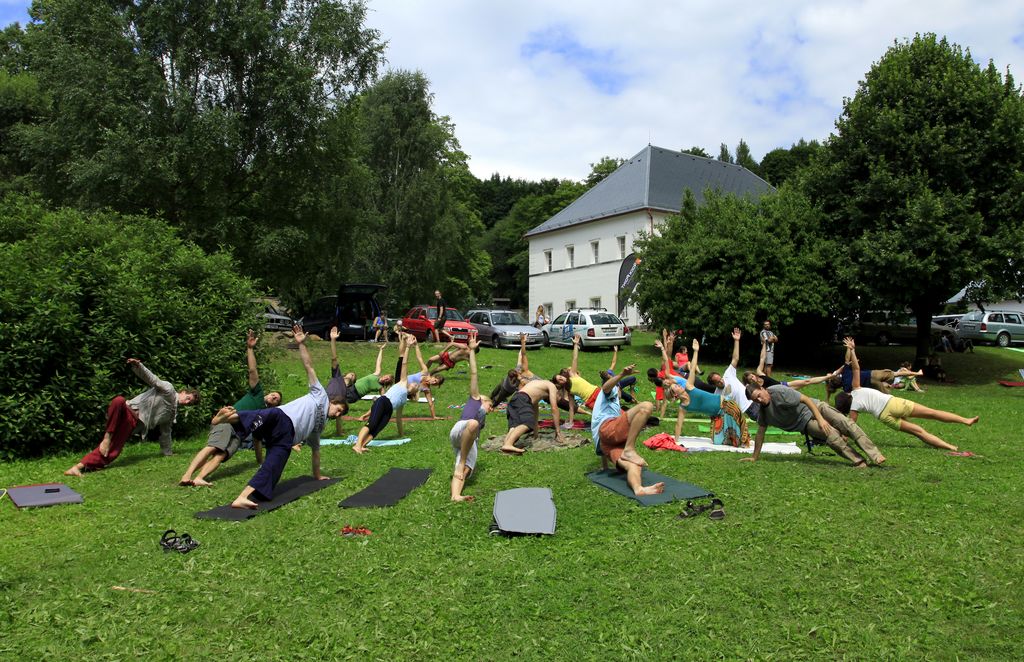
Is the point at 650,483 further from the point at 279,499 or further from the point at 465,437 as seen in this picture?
the point at 279,499

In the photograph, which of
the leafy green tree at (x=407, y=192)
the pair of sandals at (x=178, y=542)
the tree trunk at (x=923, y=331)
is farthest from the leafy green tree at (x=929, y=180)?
the leafy green tree at (x=407, y=192)

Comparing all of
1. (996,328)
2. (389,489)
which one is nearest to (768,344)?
(389,489)

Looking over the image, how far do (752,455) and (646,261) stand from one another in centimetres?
1906

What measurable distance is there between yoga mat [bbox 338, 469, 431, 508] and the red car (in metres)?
17.5

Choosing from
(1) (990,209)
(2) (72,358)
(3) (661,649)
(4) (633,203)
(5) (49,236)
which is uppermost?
(4) (633,203)

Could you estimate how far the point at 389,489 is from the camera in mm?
8453

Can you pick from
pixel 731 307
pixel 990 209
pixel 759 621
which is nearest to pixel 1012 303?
pixel 990 209

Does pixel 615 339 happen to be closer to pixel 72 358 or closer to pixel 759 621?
pixel 72 358

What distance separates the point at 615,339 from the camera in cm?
2766

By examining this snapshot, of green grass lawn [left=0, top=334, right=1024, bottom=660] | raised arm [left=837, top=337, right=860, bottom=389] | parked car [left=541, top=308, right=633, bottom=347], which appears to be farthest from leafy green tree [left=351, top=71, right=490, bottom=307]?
green grass lawn [left=0, top=334, right=1024, bottom=660]

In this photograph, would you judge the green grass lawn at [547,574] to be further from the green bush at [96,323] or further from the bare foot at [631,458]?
the green bush at [96,323]

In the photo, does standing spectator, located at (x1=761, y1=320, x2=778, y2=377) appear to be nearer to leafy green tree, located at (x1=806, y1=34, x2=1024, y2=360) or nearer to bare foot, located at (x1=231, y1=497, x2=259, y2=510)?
leafy green tree, located at (x1=806, y1=34, x2=1024, y2=360)

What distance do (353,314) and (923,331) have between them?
21.0 m

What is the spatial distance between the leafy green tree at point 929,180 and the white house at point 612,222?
19.8m
